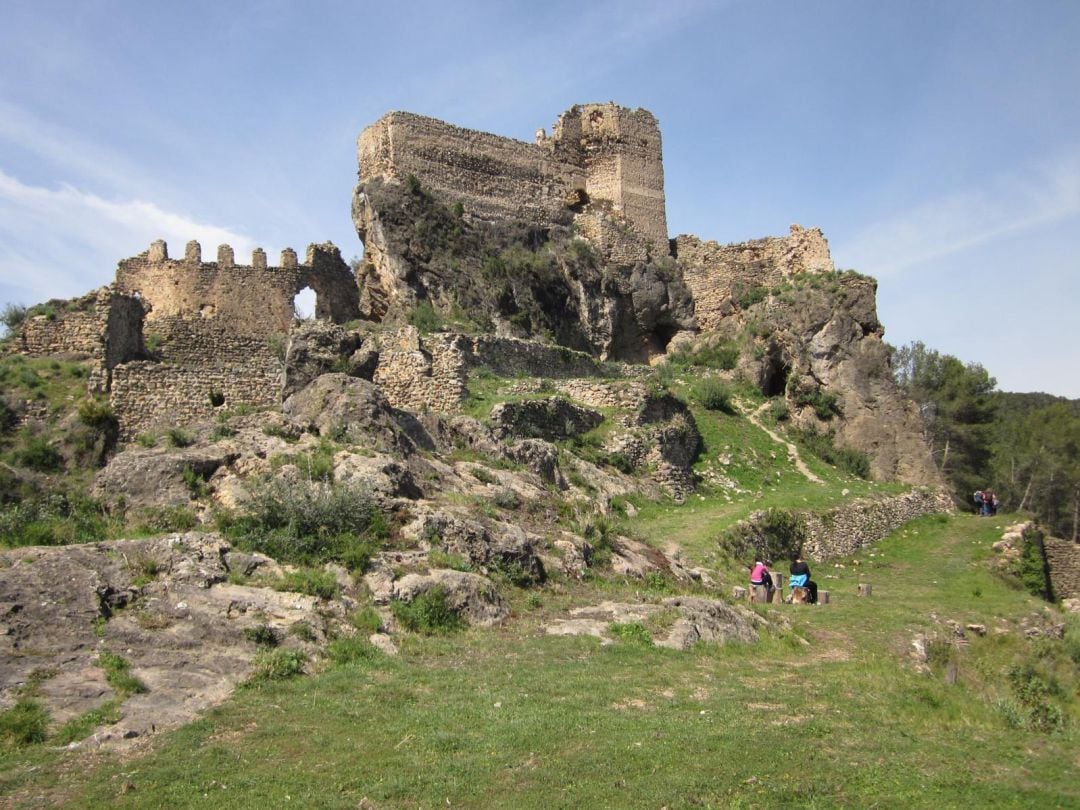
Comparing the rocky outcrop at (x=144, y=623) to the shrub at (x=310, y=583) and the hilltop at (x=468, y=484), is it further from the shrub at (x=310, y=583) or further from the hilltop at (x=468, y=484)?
the shrub at (x=310, y=583)

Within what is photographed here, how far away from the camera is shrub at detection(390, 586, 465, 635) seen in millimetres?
11828

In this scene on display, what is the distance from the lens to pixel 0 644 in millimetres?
9414

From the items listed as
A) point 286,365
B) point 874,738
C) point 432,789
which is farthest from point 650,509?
point 432,789

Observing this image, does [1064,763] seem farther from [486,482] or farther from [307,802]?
[486,482]

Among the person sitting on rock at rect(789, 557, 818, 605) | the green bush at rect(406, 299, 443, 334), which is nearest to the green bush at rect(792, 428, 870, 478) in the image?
the green bush at rect(406, 299, 443, 334)

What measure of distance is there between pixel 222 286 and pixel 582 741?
82.7 ft

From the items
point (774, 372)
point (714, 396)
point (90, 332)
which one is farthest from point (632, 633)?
point (774, 372)

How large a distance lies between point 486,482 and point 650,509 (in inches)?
241

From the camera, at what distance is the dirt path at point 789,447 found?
28.0 m

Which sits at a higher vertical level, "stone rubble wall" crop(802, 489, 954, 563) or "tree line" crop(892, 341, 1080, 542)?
"tree line" crop(892, 341, 1080, 542)

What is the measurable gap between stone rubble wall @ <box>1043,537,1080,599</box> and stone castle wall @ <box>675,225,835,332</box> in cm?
1432

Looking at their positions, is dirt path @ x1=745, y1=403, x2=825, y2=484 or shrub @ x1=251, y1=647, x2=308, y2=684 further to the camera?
dirt path @ x1=745, y1=403, x2=825, y2=484

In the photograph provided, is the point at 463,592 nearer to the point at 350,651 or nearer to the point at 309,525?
the point at 350,651

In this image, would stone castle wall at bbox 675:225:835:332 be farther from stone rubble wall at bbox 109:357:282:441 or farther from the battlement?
stone rubble wall at bbox 109:357:282:441
